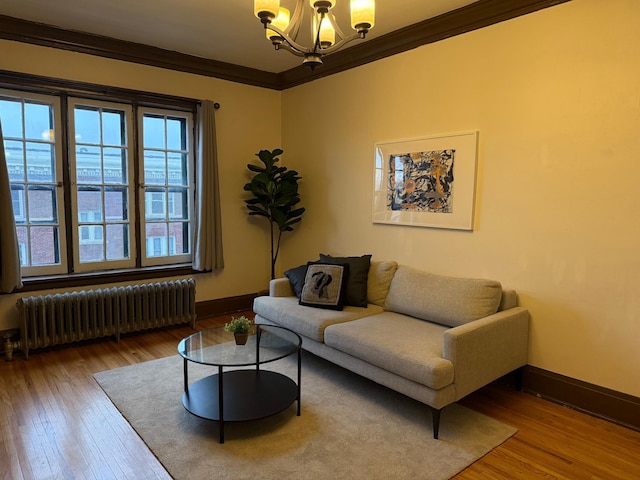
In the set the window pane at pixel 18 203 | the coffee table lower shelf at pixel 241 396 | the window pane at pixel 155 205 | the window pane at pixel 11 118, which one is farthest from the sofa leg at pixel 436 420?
the window pane at pixel 11 118

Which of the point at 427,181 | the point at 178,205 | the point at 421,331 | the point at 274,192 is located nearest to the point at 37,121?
the point at 178,205

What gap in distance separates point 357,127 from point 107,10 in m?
2.35

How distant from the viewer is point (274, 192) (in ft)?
15.8

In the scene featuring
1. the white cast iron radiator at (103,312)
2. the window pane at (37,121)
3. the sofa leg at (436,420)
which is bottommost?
the sofa leg at (436,420)

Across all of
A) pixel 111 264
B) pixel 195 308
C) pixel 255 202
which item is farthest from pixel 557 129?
pixel 111 264

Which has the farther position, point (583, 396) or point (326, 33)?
point (583, 396)

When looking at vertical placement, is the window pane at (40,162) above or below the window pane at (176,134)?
below

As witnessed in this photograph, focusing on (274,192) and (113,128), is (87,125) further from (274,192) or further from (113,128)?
(274,192)

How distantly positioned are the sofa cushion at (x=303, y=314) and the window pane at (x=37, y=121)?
2.44 metres

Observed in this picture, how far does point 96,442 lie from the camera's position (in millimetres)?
2432

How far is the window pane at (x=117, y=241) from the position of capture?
4289 mm

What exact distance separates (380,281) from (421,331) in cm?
80

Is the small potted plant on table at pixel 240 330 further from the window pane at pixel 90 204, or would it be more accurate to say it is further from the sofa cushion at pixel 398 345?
the window pane at pixel 90 204

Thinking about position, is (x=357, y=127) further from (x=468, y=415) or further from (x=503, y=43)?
(x=468, y=415)
